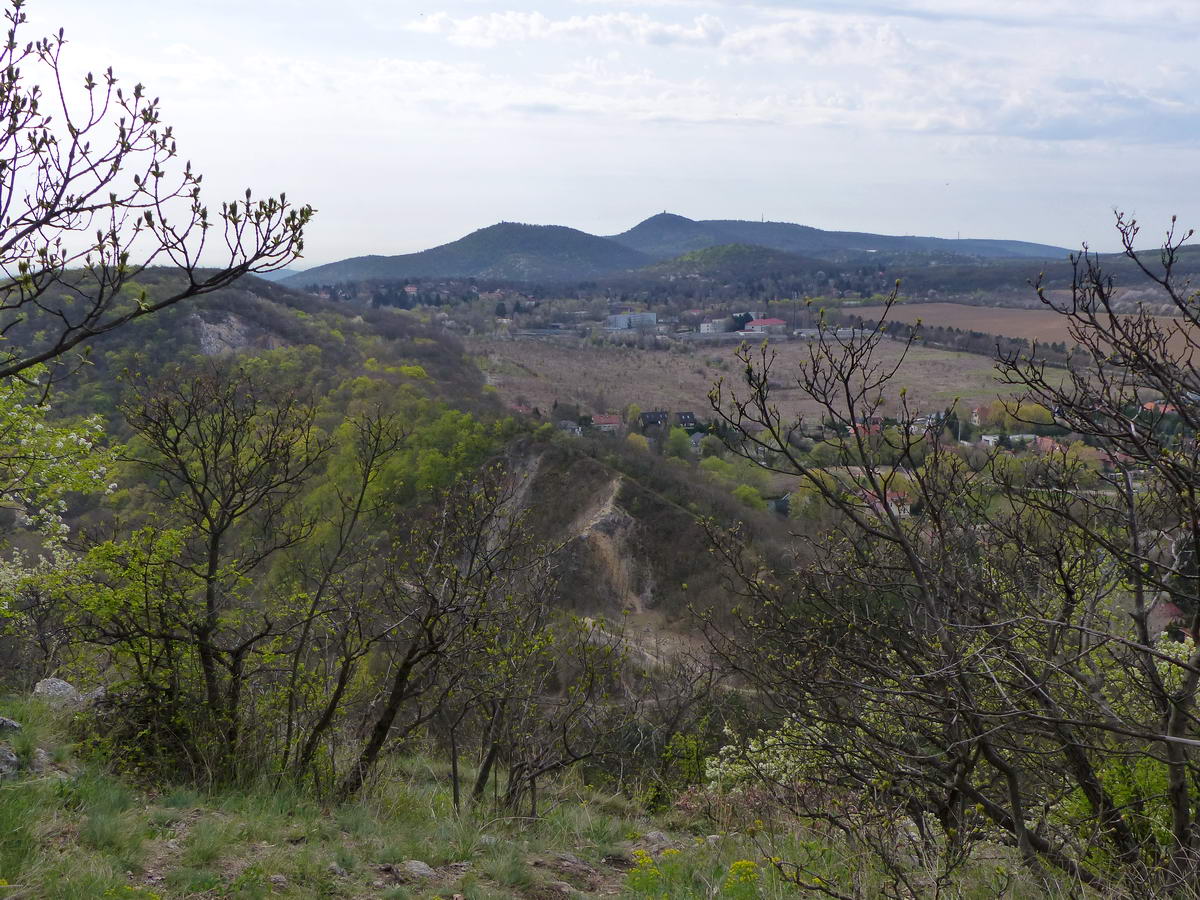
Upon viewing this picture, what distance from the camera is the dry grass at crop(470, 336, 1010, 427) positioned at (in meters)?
55.0

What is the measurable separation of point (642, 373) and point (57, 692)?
8838 cm

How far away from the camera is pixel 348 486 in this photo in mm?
32250

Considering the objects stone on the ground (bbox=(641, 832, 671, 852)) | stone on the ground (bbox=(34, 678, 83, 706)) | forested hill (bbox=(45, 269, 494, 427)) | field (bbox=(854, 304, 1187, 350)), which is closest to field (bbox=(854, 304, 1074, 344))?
field (bbox=(854, 304, 1187, 350))

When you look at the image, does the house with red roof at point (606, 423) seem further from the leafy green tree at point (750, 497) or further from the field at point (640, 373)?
the leafy green tree at point (750, 497)

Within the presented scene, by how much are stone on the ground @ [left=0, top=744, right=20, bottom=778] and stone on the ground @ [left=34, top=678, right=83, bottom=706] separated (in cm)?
175

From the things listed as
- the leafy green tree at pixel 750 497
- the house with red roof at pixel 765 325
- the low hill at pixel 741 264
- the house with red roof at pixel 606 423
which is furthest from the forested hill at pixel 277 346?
the low hill at pixel 741 264

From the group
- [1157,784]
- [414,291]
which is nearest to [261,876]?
[1157,784]

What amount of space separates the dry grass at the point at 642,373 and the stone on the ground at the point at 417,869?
127ft

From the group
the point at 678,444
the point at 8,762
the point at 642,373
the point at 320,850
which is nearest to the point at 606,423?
the point at 678,444

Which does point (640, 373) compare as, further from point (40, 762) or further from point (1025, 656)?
point (1025, 656)

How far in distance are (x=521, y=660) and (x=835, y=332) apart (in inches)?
159

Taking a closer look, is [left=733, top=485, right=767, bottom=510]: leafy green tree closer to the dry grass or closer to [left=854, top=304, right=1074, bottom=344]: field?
the dry grass

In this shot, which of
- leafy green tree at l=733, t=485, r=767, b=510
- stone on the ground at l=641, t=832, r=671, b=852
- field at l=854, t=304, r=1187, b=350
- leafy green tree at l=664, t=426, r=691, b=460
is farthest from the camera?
leafy green tree at l=664, t=426, r=691, b=460

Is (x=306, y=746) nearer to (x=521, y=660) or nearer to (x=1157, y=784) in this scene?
(x=521, y=660)
